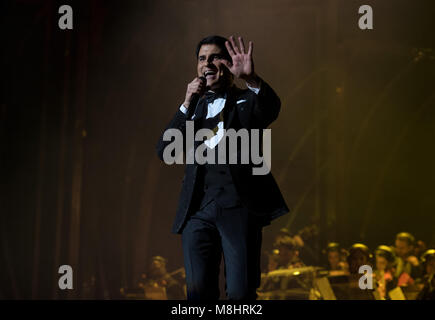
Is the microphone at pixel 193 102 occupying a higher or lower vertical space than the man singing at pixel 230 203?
higher

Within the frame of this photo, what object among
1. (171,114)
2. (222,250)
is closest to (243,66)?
(222,250)

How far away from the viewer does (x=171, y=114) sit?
15.4ft

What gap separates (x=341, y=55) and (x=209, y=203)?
3339 millimetres

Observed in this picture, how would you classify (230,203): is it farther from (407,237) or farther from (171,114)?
(407,237)

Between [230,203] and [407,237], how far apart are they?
3.30 m

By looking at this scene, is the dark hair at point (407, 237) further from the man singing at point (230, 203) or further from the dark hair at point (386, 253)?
the man singing at point (230, 203)

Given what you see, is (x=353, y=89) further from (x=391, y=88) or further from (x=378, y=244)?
(x=378, y=244)

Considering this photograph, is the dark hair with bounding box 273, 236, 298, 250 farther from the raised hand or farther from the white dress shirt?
the raised hand

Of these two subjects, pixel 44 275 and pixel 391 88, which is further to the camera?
pixel 391 88

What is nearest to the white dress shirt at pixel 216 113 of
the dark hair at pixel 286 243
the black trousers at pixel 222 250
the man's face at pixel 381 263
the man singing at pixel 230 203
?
the man singing at pixel 230 203

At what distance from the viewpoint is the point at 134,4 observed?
15.4 ft

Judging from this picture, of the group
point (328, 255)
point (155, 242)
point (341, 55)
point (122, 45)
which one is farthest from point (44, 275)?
point (341, 55)

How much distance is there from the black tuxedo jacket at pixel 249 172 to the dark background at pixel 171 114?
2.81 metres

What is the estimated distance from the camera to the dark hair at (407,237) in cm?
455
